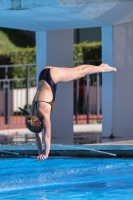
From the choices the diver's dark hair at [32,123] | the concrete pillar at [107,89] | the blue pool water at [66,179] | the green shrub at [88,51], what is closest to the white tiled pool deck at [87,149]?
the blue pool water at [66,179]

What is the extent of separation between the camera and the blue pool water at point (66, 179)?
890 cm

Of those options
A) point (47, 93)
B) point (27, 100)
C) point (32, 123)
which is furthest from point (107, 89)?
point (32, 123)

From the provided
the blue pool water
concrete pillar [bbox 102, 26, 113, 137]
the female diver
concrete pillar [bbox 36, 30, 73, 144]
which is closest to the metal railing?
concrete pillar [bbox 36, 30, 73, 144]

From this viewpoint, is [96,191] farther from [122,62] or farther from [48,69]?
[122,62]

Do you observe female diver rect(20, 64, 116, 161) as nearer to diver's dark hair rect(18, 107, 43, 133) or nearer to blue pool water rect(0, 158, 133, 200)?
diver's dark hair rect(18, 107, 43, 133)

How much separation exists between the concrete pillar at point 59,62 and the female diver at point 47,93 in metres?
4.18

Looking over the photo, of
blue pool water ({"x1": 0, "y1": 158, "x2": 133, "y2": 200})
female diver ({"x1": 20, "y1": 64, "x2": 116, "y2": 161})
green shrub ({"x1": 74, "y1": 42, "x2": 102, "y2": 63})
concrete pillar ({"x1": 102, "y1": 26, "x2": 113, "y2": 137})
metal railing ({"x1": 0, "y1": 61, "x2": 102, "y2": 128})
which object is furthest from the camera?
green shrub ({"x1": 74, "y1": 42, "x2": 102, "y2": 63})

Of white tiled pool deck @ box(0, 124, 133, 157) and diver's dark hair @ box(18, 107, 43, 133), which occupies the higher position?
diver's dark hair @ box(18, 107, 43, 133)

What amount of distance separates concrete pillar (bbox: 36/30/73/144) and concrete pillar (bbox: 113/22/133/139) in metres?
1.26

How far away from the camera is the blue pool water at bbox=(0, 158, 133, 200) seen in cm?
890

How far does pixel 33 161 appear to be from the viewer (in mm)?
11898

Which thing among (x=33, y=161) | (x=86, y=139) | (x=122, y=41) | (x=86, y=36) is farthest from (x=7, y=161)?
(x=86, y=36)

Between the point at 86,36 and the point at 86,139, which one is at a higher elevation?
the point at 86,36

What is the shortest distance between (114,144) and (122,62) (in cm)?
263
